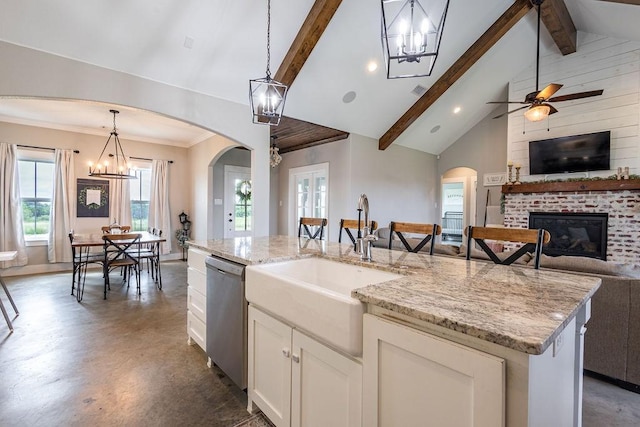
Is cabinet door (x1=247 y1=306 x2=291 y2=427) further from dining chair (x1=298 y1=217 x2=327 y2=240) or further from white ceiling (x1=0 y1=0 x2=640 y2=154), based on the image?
white ceiling (x1=0 y1=0 x2=640 y2=154)

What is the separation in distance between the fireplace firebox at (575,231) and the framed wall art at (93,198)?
8339 millimetres

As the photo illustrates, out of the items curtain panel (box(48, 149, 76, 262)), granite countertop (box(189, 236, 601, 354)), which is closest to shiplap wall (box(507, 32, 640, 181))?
granite countertop (box(189, 236, 601, 354))

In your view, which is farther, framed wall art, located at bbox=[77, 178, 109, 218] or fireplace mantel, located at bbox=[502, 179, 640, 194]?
framed wall art, located at bbox=[77, 178, 109, 218]

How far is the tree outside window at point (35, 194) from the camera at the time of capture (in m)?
5.31

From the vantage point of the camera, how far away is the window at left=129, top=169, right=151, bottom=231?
6.44m

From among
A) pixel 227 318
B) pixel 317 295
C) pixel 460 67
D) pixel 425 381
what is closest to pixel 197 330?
pixel 227 318

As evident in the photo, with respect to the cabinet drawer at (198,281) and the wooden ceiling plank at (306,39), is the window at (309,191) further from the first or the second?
the cabinet drawer at (198,281)

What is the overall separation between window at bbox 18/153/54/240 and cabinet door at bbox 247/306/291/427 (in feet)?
19.8

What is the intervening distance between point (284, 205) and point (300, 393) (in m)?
5.75

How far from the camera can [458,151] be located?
7.09m

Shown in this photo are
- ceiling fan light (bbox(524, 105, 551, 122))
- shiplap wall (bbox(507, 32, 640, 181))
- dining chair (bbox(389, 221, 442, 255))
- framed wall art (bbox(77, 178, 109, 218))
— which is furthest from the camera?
framed wall art (bbox(77, 178, 109, 218))

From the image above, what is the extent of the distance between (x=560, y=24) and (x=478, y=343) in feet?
19.0

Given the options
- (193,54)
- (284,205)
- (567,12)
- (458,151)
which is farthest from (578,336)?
(458,151)

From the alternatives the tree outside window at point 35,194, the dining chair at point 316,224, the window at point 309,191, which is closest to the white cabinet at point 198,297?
the dining chair at point 316,224
